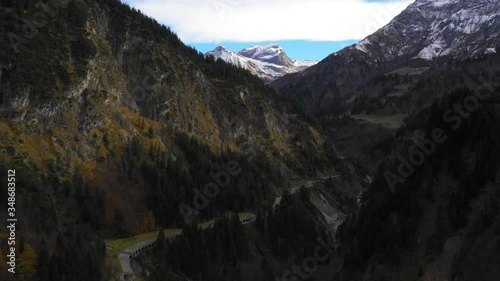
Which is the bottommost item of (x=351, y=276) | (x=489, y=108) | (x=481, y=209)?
(x=351, y=276)

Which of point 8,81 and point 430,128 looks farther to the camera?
point 8,81

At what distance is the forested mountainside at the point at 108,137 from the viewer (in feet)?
290

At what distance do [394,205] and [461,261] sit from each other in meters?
19.6

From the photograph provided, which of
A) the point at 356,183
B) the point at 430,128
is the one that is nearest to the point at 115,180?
the point at 430,128

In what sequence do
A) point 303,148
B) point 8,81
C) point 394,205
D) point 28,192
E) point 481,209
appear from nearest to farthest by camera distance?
point 481,209 < point 394,205 < point 28,192 < point 8,81 < point 303,148

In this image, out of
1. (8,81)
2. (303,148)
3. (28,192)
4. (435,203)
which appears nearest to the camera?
(435,203)

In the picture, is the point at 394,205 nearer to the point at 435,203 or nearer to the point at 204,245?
the point at 435,203

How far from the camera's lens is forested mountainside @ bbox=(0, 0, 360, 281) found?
88400mm

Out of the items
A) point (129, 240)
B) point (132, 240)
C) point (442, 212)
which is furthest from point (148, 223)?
point (442, 212)

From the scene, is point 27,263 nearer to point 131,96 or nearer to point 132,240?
point 132,240

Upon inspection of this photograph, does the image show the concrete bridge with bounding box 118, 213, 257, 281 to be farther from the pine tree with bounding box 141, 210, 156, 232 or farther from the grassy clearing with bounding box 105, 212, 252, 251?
the pine tree with bounding box 141, 210, 156, 232

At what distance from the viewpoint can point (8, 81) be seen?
Answer: 332 ft

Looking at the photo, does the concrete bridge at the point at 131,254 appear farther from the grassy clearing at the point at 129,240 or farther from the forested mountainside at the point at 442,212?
the forested mountainside at the point at 442,212

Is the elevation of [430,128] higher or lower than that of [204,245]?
higher
